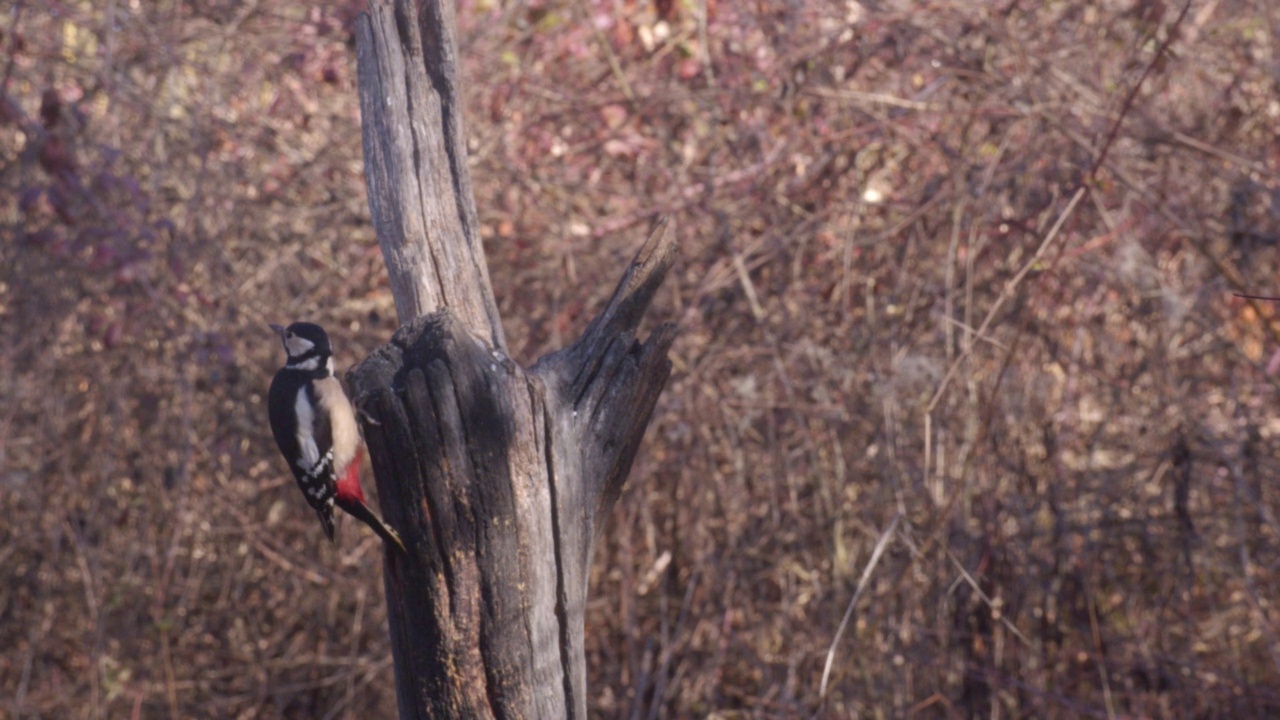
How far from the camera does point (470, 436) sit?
212cm

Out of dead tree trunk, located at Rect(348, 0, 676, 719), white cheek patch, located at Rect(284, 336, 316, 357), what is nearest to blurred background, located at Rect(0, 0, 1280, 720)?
white cheek patch, located at Rect(284, 336, 316, 357)

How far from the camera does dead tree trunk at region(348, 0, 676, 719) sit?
2098mm

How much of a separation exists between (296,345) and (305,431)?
46cm

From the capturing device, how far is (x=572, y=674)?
2266 mm

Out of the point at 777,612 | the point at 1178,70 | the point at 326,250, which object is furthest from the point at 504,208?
the point at 1178,70

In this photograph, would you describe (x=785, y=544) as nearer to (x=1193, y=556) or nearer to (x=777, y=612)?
(x=777, y=612)

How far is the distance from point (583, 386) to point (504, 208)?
2935 millimetres

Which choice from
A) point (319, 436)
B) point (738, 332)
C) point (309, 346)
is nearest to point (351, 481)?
point (319, 436)

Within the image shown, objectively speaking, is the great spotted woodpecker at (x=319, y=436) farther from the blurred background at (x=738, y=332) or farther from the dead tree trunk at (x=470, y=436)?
the blurred background at (x=738, y=332)

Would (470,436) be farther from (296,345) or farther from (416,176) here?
(296,345)

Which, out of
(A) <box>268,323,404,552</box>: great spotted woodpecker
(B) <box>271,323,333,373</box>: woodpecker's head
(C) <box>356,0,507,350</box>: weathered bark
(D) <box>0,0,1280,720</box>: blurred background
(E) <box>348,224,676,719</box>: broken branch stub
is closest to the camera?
(E) <box>348,224,676,719</box>: broken branch stub

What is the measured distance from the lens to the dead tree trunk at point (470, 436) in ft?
6.88

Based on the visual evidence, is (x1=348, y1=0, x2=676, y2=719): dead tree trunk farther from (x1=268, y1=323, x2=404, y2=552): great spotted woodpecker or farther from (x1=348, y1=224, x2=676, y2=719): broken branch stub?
(x1=268, y1=323, x2=404, y2=552): great spotted woodpecker

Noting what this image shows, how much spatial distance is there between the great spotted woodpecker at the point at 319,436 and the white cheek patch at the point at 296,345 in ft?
0.25
